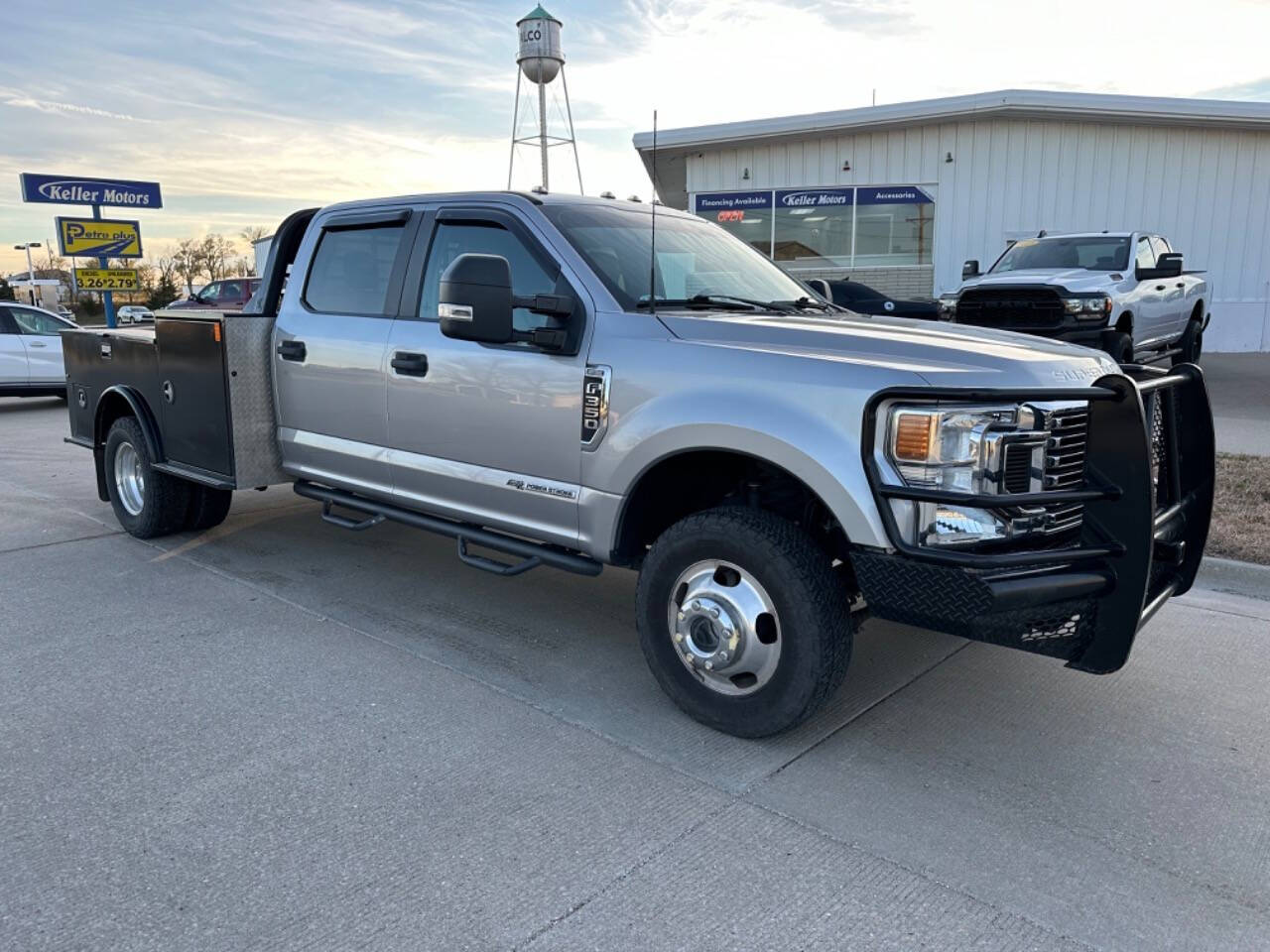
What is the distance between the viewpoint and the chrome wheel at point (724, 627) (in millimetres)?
3357

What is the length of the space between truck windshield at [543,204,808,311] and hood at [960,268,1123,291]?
23.2ft

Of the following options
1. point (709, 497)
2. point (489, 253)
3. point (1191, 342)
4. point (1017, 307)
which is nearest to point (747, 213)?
point (1191, 342)

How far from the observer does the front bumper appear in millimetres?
2879

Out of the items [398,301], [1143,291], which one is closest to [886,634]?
[398,301]

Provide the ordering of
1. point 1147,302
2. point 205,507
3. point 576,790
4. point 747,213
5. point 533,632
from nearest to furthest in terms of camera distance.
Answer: point 576,790 < point 533,632 < point 205,507 < point 1147,302 < point 747,213

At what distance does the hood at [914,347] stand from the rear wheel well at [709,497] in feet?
1.45

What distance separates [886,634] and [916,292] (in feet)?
55.5

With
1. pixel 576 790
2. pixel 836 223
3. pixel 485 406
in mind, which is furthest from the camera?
pixel 836 223

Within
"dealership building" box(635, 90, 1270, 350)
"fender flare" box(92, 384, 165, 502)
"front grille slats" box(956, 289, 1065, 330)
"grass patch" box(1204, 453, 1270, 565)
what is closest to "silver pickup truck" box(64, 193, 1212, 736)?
"fender flare" box(92, 384, 165, 502)

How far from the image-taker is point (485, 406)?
4.17 metres

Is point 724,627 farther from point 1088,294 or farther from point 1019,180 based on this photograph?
point 1019,180

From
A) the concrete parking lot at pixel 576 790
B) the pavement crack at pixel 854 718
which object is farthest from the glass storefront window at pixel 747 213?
the pavement crack at pixel 854 718

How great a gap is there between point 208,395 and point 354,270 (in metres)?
1.14

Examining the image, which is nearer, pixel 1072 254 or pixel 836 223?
pixel 1072 254
